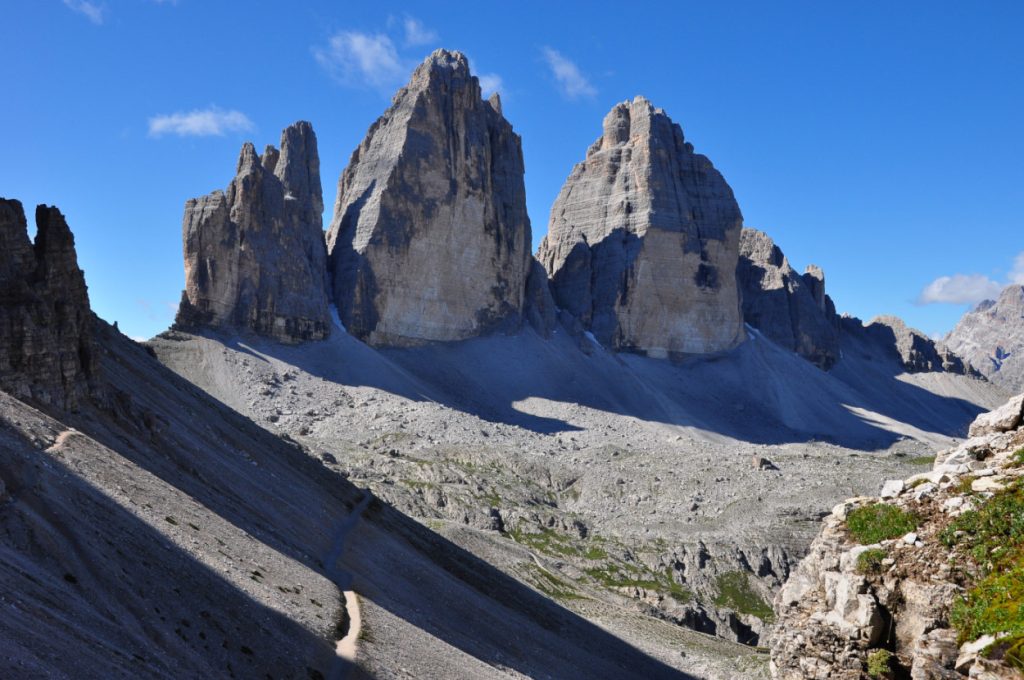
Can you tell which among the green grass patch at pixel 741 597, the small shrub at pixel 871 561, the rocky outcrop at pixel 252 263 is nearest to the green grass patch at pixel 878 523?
the small shrub at pixel 871 561

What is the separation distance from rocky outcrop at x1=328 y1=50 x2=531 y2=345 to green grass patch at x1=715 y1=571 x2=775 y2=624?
66.1 metres

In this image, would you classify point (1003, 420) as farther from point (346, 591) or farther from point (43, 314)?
point (43, 314)

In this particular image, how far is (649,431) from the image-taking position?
409 ft

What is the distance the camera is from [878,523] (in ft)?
53.9

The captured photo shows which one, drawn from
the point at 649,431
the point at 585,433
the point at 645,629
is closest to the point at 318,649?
the point at 645,629

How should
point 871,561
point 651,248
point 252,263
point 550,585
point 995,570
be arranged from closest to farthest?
point 995,570, point 871,561, point 550,585, point 252,263, point 651,248

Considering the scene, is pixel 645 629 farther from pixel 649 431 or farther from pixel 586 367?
pixel 586 367

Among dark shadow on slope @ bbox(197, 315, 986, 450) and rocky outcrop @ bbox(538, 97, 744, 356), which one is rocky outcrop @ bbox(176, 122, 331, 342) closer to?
dark shadow on slope @ bbox(197, 315, 986, 450)

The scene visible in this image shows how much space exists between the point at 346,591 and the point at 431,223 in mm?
103312

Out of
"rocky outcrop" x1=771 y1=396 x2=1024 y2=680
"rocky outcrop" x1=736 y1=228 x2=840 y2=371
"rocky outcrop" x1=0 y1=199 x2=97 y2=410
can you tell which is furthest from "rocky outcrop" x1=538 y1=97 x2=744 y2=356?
"rocky outcrop" x1=771 y1=396 x2=1024 y2=680

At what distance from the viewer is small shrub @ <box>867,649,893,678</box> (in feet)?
49.4

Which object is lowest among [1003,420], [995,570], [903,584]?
[903,584]

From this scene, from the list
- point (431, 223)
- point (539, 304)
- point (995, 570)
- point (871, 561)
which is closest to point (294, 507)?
point (871, 561)

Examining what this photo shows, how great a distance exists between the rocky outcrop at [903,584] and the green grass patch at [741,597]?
59291 millimetres
